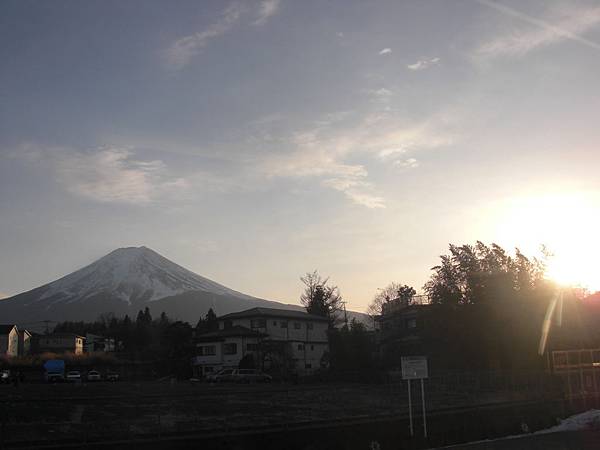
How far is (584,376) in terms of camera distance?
37281 mm

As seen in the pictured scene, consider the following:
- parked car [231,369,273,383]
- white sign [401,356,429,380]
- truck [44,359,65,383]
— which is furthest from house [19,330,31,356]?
white sign [401,356,429,380]

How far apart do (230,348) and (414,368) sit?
147ft

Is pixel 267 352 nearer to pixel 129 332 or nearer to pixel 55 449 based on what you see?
pixel 55 449

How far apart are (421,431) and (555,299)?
3201 centimetres

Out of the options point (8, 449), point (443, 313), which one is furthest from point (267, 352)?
point (8, 449)

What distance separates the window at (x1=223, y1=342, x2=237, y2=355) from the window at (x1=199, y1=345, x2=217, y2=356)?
1.48 metres

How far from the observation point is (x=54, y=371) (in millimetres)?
61750

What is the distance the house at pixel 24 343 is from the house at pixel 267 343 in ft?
155

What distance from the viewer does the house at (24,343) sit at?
102625mm

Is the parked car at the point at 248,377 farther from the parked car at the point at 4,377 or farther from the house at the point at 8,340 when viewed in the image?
the house at the point at 8,340

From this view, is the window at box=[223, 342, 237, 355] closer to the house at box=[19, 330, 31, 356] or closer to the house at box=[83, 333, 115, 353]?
the house at box=[19, 330, 31, 356]

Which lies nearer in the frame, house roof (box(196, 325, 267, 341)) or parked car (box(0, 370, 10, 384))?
parked car (box(0, 370, 10, 384))

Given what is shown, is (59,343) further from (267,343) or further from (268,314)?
(267,343)

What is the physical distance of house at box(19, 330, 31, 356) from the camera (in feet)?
337
